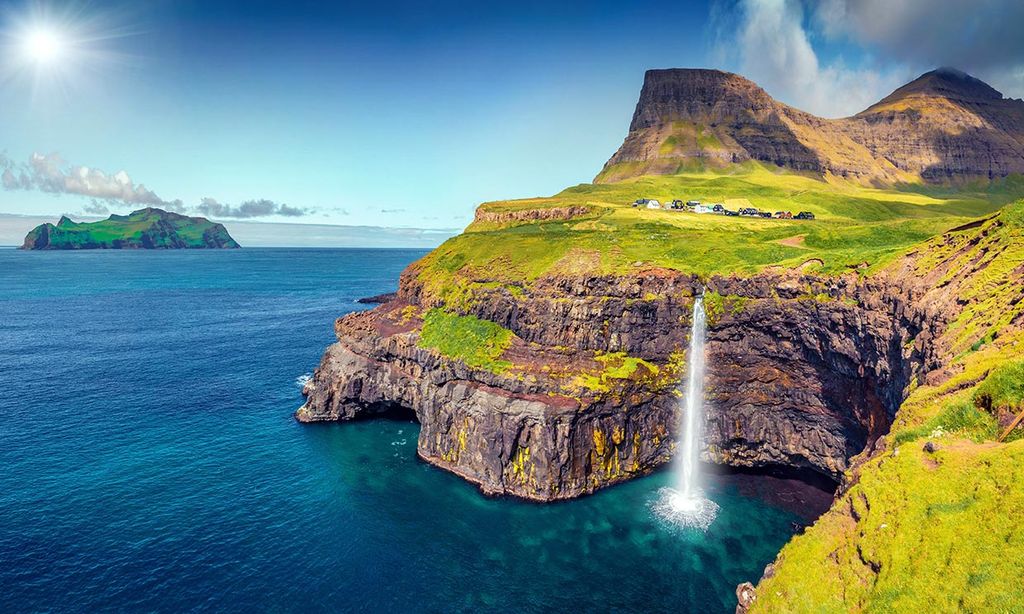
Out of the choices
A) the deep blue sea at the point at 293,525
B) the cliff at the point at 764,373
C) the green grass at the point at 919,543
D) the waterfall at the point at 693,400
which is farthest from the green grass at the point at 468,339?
the green grass at the point at 919,543

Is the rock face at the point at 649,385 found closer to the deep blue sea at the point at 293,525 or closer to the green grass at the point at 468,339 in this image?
the green grass at the point at 468,339

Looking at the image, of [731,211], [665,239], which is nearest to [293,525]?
[665,239]

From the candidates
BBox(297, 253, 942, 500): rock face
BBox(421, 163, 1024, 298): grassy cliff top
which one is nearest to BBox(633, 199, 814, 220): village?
BBox(421, 163, 1024, 298): grassy cliff top

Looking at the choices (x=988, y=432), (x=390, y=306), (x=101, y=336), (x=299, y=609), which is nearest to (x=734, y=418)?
(x=988, y=432)

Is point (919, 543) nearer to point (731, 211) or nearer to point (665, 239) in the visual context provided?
point (665, 239)

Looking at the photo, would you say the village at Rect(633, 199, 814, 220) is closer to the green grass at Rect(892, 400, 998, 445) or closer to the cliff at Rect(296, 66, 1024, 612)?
the cliff at Rect(296, 66, 1024, 612)
